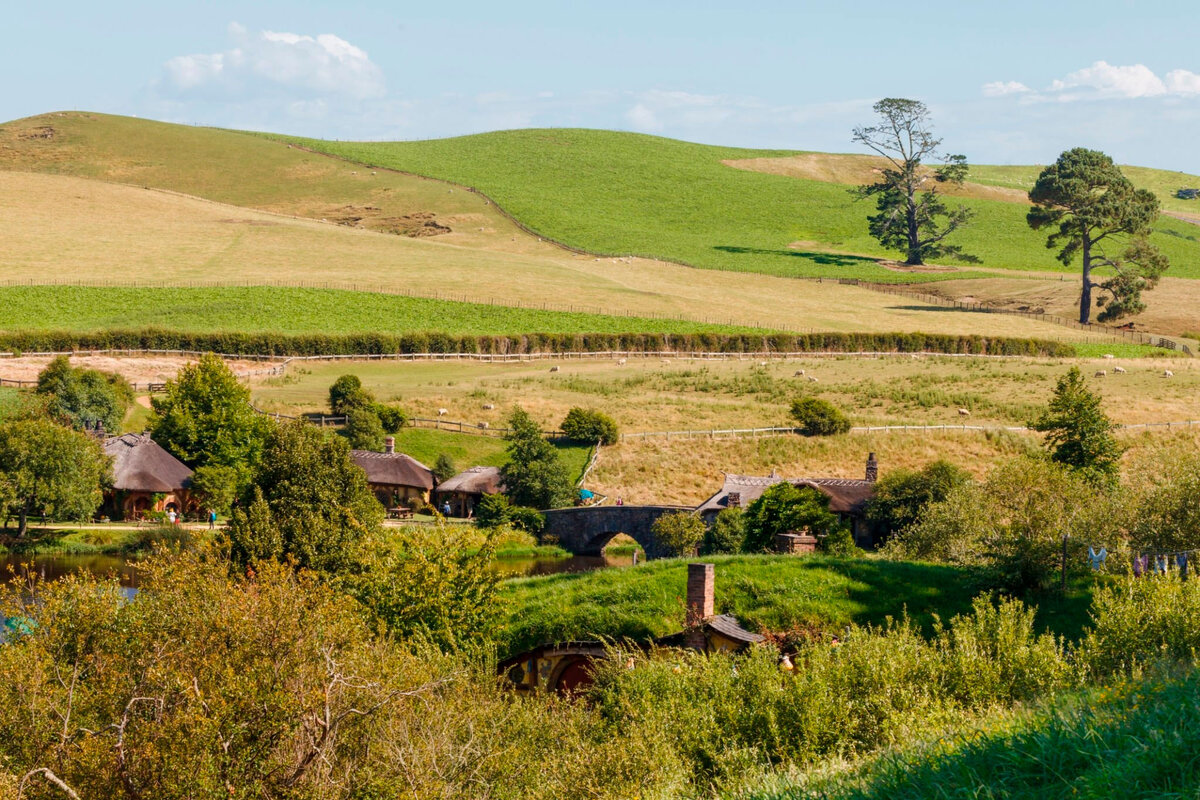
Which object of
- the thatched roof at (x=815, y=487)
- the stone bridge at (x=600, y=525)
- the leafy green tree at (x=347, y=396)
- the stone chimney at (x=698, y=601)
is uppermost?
the stone chimney at (x=698, y=601)

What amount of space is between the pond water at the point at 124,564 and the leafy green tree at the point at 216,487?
6.24 m

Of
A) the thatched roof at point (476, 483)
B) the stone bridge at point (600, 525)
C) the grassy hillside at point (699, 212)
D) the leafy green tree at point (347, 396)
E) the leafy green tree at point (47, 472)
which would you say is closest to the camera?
the leafy green tree at point (47, 472)

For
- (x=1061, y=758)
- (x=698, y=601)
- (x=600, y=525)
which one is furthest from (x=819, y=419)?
(x=1061, y=758)

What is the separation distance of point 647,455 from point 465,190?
346 ft

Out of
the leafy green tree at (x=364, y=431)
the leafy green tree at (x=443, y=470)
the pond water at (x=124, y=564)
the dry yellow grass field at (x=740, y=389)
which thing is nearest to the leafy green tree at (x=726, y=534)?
the pond water at (x=124, y=564)

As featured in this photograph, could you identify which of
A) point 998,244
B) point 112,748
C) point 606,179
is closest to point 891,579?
point 112,748

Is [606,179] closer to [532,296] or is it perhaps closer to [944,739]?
[532,296]

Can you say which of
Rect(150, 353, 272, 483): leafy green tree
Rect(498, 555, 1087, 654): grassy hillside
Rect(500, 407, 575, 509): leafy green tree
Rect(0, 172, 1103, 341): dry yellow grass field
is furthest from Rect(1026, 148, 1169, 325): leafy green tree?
Rect(498, 555, 1087, 654): grassy hillside

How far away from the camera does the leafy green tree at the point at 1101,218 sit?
360 feet

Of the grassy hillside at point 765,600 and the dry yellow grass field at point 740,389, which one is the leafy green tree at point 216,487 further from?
the grassy hillside at point 765,600

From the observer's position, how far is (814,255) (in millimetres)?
145375

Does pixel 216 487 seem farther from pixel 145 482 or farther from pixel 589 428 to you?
pixel 589 428

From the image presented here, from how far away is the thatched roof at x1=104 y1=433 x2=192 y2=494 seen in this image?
62.5 meters

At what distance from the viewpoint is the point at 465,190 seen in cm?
16825
